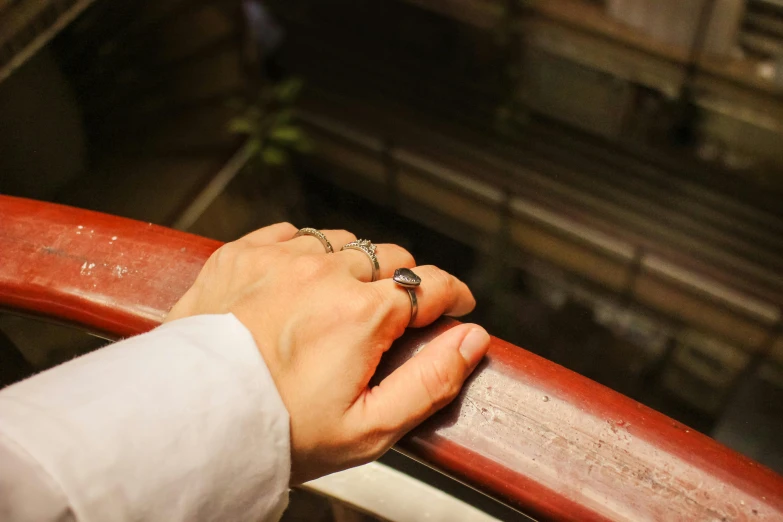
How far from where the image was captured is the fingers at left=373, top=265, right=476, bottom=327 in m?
0.65

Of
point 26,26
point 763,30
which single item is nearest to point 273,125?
point 26,26

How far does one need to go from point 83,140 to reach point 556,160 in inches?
67.5

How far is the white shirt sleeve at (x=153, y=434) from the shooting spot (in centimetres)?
46

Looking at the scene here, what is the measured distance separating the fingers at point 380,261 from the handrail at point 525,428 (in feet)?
0.33

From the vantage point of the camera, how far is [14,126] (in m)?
1.56

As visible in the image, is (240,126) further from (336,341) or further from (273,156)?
(336,341)

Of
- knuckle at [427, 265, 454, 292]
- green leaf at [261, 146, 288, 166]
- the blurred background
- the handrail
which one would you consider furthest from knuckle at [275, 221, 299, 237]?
green leaf at [261, 146, 288, 166]

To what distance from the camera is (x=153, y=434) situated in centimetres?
50

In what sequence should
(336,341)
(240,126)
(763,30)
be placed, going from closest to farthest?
(336,341) < (763,30) < (240,126)

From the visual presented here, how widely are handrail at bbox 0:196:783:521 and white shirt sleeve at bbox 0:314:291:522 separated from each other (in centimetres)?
14

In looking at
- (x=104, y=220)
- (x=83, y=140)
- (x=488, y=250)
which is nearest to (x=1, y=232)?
(x=104, y=220)

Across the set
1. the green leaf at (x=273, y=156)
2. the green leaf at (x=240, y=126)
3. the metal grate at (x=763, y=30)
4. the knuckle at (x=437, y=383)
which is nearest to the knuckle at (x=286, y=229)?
the knuckle at (x=437, y=383)

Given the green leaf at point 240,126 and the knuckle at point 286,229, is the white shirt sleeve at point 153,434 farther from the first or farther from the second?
the green leaf at point 240,126

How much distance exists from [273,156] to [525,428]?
2.11 m
